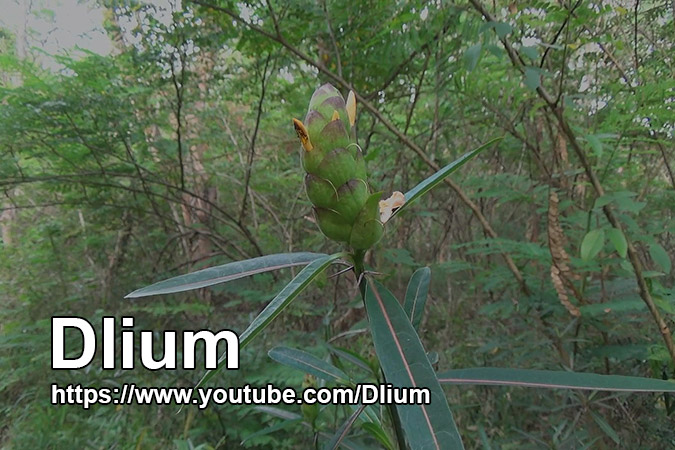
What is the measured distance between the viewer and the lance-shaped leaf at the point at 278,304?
468 millimetres

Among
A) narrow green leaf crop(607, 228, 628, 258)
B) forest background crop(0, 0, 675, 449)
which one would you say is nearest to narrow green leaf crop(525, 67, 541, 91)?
forest background crop(0, 0, 675, 449)

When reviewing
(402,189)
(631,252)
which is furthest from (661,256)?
(402,189)

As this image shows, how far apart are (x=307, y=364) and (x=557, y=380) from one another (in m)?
0.43

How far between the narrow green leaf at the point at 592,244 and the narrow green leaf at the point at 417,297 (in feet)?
1.73

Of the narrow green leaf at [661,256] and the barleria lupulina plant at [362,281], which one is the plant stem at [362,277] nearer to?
the barleria lupulina plant at [362,281]

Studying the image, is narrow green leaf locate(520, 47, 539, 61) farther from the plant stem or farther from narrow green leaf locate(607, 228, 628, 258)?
the plant stem

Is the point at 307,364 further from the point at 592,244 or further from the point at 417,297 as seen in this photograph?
the point at 592,244

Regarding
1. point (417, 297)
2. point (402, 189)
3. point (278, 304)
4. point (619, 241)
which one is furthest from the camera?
point (402, 189)

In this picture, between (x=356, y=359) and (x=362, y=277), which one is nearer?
(x=362, y=277)

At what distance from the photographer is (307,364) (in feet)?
2.66

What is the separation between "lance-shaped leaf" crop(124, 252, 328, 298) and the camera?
22.4 inches

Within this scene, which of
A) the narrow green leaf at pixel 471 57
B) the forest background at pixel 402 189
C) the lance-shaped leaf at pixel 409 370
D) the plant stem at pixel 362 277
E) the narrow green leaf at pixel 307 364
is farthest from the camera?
the forest background at pixel 402 189

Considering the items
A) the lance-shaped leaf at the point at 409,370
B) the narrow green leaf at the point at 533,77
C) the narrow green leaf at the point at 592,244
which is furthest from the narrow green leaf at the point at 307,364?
the narrow green leaf at the point at 533,77

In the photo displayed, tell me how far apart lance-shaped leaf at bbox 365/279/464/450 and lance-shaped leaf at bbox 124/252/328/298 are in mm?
114
